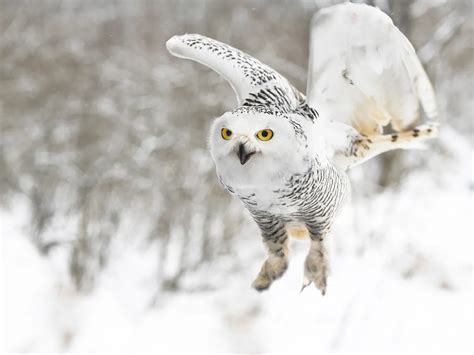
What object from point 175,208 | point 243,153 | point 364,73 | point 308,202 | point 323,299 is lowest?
point 323,299

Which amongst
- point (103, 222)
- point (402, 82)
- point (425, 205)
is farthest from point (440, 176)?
point (402, 82)

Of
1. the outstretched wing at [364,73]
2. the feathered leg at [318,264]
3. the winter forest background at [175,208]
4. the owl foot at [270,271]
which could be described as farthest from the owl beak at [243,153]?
the winter forest background at [175,208]

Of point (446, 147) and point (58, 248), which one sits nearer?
point (446, 147)

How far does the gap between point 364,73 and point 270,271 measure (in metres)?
0.71

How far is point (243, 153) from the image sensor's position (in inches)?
52.2

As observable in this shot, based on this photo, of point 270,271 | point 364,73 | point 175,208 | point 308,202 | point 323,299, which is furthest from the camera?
point 175,208

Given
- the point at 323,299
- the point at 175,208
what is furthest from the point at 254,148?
the point at 175,208

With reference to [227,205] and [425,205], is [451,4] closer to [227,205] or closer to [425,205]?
[425,205]

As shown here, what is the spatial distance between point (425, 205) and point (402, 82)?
601 cm

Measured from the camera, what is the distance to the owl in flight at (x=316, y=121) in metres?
1.38

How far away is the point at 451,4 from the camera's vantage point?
289 inches

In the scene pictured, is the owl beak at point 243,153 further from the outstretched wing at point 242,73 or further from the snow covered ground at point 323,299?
the snow covered ground at point 323,299

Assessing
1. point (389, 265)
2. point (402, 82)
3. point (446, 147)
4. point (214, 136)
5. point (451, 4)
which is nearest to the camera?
point (214, 136)

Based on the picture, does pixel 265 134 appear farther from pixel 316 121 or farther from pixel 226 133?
pixel 316 121
